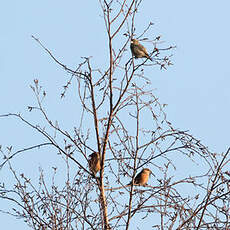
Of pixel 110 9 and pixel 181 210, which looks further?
pixel 110 9

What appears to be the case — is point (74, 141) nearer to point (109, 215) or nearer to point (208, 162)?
point (109, 215)

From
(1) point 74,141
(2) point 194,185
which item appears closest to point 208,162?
(2) point 194,185

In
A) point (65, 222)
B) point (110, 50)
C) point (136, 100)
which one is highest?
point (110, 50)

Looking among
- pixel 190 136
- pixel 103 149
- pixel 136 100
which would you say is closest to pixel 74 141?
pixel 103 149

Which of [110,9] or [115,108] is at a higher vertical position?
[110,9]

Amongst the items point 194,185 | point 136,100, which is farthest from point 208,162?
point 136,100

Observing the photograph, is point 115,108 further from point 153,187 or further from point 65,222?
point 65,222

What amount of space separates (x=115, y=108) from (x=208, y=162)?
1047 millimetres

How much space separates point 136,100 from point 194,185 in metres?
1.02

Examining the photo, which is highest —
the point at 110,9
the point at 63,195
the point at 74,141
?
the point at 110,9

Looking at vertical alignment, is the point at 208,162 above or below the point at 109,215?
above

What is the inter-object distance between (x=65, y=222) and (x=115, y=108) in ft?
3.97

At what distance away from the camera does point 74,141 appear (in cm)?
524

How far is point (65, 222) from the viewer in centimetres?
512
